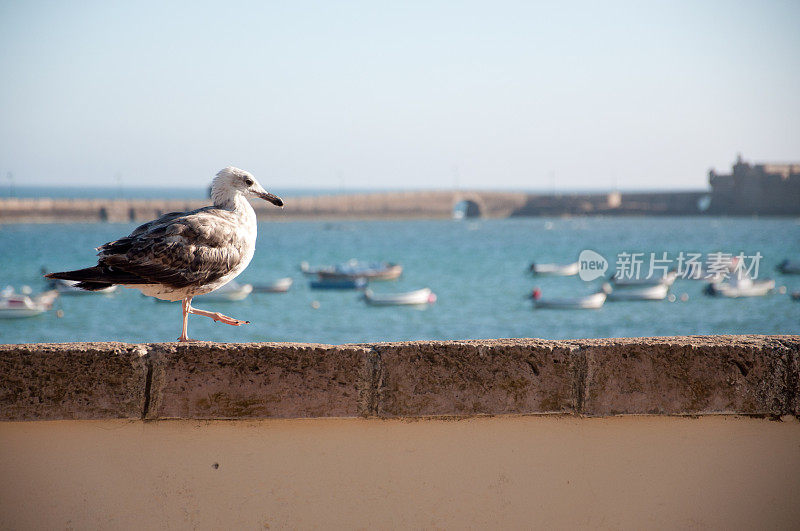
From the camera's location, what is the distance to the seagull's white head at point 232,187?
12.3 ft

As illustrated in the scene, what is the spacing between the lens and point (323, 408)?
8.16 feet

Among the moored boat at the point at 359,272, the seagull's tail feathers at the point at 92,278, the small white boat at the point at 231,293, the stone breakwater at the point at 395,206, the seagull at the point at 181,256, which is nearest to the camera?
the seagull's tail feathers at the point at 92,278

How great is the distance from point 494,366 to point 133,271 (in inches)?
62.0

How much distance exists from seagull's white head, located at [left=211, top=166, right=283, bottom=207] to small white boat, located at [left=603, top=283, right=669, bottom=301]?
43.6m

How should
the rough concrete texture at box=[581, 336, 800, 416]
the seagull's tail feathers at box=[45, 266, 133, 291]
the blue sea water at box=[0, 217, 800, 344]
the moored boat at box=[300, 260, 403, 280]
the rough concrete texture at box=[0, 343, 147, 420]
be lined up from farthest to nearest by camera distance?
the moored boat at box=[300, 260, 403, 280], the blue sea water at box=[0, 217, 800, 344], the seagull's tail feathers at box=[45, 266, 133, 291], the rough concrete texture at box=[581, 336, 800, 416], the rough concrete texture at box=[0, 343, 147, 420]

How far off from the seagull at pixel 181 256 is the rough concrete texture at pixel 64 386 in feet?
2.64

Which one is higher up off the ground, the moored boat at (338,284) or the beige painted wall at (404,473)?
the beige painted wall at (404,473)

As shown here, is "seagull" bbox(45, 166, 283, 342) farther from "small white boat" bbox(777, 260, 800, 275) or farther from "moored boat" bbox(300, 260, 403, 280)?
"small white boat" bbox(777, 260, 800, 275)

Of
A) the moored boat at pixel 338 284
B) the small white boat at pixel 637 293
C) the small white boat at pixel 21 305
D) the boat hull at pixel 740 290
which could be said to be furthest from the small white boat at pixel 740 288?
the small white boat at pixel 21 305

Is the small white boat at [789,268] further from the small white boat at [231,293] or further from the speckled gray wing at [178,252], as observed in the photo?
the speckled gray wing at [178,252]

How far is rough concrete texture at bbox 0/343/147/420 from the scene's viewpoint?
96.2 inches

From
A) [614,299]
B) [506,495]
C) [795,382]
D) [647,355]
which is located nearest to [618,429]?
[647,355]

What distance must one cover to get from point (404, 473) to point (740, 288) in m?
49.4

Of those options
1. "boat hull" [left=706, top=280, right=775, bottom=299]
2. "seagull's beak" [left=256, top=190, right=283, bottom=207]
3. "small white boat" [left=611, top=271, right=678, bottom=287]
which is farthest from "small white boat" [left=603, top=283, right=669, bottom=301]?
"seagull's beak" [left=256, top=190, right=283, bottom=207]
